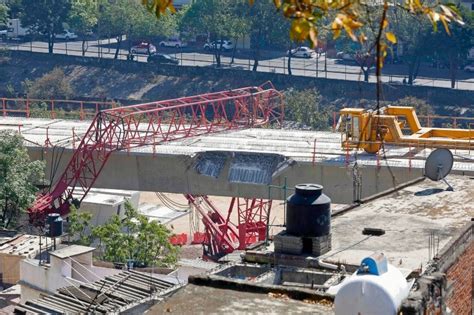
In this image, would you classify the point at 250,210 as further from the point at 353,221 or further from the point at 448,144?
the point at 353,221

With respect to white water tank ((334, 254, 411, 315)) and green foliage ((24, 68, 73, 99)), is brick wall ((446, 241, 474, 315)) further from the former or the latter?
green foliage ((24, 68, 73, 99))

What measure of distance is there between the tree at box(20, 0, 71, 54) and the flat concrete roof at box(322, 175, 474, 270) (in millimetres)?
73973

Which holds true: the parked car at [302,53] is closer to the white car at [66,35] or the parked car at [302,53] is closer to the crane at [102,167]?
the white car at [66,35]

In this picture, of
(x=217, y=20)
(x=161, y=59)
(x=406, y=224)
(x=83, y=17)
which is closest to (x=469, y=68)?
(x=217, y=20)

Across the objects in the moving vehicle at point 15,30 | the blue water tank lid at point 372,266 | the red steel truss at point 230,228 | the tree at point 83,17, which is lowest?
the red steel truss at point 230,228

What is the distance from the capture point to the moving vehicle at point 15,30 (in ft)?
351

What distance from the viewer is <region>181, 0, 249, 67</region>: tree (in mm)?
94438

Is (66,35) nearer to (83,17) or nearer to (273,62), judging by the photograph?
(83,17)

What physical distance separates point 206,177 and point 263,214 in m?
5.86

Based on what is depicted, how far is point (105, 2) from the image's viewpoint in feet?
345

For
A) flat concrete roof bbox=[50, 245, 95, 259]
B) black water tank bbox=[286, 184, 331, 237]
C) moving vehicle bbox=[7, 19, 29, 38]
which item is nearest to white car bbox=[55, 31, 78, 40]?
moving vehicle bbox=[7, 19, 29, 38]

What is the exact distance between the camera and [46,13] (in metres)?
102

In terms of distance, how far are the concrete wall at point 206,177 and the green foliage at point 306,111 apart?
1295 inches

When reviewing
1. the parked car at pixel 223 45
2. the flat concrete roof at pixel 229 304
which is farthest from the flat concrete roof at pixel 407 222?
the parked car at pixel 223 45
